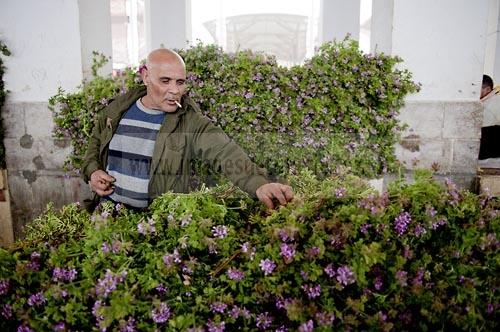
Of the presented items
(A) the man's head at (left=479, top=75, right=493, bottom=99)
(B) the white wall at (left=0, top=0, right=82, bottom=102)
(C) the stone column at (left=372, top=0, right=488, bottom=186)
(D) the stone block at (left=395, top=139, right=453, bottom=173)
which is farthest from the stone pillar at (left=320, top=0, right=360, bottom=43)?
(B) the white wall at (left=0, top=0, right=82, bottom=102)

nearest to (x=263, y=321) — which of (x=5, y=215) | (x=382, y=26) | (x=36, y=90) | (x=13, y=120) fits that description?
(x=382, y=26)

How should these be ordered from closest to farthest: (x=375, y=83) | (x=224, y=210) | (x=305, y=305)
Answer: (x=305, y=305) < (x=224, y=210) < (x=375, y=83)

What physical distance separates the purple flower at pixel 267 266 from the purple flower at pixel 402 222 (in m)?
0.38

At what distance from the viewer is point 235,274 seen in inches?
41.7

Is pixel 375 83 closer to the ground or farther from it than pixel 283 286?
farther from it

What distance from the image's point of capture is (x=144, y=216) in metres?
1.35

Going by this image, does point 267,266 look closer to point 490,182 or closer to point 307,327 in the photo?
point 307,327

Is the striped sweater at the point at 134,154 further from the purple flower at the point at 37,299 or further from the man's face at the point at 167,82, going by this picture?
the purple flower at the point at 37,299

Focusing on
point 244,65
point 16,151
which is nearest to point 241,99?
point 244,65

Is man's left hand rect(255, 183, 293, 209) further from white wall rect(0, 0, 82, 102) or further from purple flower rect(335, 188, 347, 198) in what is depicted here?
white wall rect(0, 0, 82, 102)

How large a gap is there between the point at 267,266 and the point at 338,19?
959 centimetres

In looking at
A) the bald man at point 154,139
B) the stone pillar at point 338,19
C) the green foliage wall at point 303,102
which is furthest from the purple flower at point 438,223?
the stone pillar at point 338,19

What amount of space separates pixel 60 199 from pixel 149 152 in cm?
240

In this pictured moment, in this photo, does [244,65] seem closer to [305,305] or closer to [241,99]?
[241,99]
